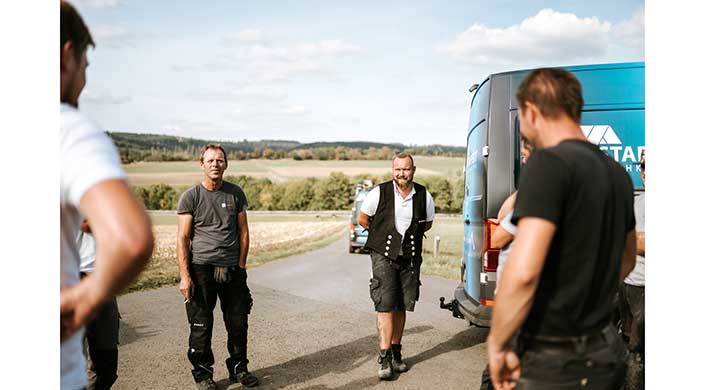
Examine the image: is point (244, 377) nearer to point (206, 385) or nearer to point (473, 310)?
point (206, 385)

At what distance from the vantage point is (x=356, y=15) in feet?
10.7

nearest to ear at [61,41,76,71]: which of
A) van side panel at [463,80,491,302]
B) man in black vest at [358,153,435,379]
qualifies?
van side panel at [463,80,491,302]

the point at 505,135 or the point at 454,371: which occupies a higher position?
the point at 505,135

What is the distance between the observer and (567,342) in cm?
154

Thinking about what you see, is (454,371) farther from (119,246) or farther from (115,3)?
(119,246)

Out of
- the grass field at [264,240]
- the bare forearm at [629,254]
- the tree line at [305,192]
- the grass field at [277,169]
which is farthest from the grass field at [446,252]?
the bare forearm at [629,254]

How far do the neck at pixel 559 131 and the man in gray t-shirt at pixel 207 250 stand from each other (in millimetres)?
2585

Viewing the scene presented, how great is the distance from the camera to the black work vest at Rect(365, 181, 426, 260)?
4387mm

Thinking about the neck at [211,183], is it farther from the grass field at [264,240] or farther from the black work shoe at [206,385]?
the black work shoe at [206,385]

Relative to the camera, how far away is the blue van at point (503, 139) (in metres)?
3.39

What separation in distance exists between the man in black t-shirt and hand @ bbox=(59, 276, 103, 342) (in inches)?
35.1

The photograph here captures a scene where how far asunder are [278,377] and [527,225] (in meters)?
3.15

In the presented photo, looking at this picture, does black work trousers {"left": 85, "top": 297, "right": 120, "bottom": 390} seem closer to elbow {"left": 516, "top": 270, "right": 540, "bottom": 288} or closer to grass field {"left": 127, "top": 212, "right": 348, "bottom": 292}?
grass field {"left": 127, "top": 212, "right": 348, "bottom": 292}
